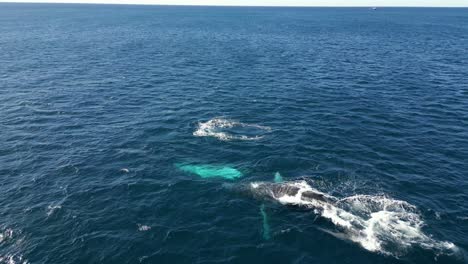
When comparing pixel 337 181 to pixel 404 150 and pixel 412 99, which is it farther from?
pixel 412 99

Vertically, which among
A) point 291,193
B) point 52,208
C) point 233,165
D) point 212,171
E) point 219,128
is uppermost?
point 291,193

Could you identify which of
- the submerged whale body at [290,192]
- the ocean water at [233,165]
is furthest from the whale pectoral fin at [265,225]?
the submerged whale body at [290,192]

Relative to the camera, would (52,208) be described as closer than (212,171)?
Yes

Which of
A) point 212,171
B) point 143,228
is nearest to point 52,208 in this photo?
point 143,228

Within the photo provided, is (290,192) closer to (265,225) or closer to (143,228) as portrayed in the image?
(265,225)

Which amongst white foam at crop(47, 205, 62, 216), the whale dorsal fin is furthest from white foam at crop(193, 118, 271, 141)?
white foam at crop(47, 205, 62, 216)

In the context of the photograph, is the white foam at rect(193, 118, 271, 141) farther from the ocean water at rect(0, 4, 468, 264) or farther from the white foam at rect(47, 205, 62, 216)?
the white foam at rect(47, 205, 62, 216)
